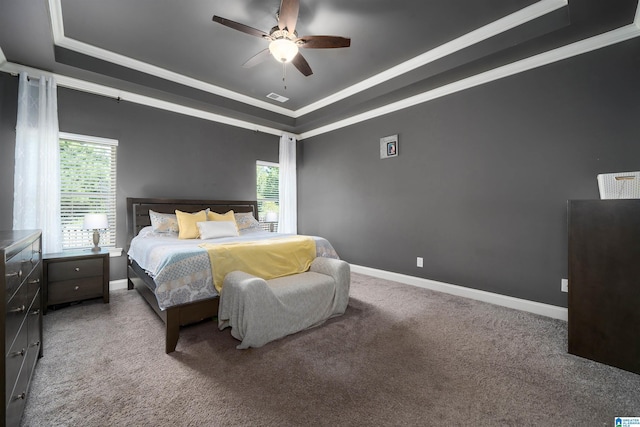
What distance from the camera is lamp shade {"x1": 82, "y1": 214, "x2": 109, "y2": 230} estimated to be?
9.91 ft

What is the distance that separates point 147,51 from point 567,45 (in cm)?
439

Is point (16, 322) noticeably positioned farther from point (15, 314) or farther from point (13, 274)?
point (13, 274)

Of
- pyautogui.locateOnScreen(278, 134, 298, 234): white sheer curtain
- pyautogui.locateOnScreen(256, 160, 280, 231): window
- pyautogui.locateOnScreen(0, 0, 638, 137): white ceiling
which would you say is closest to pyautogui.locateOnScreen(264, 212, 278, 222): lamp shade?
pyautogui.locateOnScreen(256, 160, 280, 231): window

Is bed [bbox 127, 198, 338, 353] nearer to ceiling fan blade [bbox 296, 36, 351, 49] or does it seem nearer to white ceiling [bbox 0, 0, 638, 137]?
ceiling fan blade [bbox 296, 36, 351, 49]

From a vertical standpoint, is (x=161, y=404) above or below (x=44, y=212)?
below

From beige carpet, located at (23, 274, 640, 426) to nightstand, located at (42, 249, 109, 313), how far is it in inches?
12.5

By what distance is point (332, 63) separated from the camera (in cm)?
328

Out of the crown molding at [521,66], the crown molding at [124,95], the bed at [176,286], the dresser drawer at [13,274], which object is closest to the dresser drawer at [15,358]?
the dresser drawer at [13,274]

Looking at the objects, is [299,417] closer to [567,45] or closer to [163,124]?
[567,45]

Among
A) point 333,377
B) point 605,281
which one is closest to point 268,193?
point 333,377

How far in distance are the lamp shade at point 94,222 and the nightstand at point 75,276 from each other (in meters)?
0.30

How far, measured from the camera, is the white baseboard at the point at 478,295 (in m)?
2.66

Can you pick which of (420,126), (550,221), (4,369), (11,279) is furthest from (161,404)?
(420,126)

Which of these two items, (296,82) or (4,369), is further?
(296,82)
